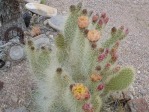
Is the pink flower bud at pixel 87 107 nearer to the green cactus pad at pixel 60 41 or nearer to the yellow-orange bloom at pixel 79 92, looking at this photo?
the yellow-orange bloom at pixel 79 92

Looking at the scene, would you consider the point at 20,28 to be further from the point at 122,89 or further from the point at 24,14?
the point at 122,89

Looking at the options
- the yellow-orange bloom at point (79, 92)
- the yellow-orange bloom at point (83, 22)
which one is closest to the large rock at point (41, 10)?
the yellow-orange bloom at point (83, 22)

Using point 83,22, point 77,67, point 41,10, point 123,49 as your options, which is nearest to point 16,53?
point 77,67

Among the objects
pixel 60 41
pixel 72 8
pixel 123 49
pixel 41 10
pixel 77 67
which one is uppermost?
pixel 72 8

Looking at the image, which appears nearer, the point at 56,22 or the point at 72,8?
the point at 72,8

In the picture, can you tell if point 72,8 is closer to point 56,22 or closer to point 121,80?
point 121,80

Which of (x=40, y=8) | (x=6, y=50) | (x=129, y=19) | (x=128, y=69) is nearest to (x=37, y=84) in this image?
(x=6, y=50)

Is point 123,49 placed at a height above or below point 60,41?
below
